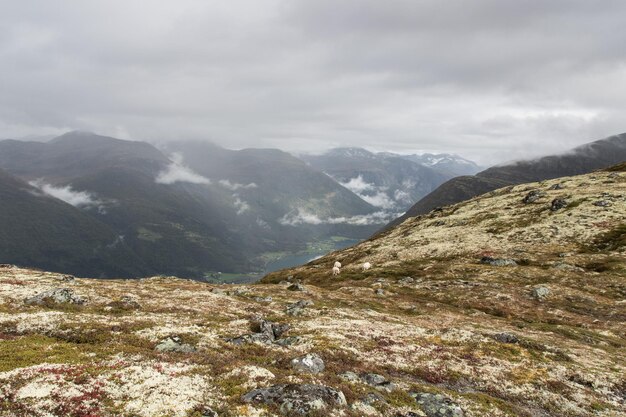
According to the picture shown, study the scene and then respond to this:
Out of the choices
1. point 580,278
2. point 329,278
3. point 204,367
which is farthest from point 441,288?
point 204,367

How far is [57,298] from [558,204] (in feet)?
395

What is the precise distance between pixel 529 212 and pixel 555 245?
29.4 meters

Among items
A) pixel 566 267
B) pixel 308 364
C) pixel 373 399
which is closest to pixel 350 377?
pixel 308 364

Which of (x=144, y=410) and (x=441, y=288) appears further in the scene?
(x=441, y=288)

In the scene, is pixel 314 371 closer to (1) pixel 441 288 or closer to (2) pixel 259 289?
(2) pixel 259 289

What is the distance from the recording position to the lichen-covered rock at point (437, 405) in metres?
23.7

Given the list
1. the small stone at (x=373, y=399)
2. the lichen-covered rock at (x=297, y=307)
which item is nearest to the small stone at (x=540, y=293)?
the lichen-covered rock at (x=297, y=307)

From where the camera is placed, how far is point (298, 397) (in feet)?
70.4

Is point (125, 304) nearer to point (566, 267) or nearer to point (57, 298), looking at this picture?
point (57, 298)

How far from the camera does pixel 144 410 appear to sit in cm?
1969

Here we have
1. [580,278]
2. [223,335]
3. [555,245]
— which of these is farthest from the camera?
[555,245]

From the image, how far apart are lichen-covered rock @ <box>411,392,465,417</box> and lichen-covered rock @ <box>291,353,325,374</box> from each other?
7.26 m

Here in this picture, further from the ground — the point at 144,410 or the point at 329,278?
the point at 144,410

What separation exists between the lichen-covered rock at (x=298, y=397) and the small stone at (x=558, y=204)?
10972 centimetres
